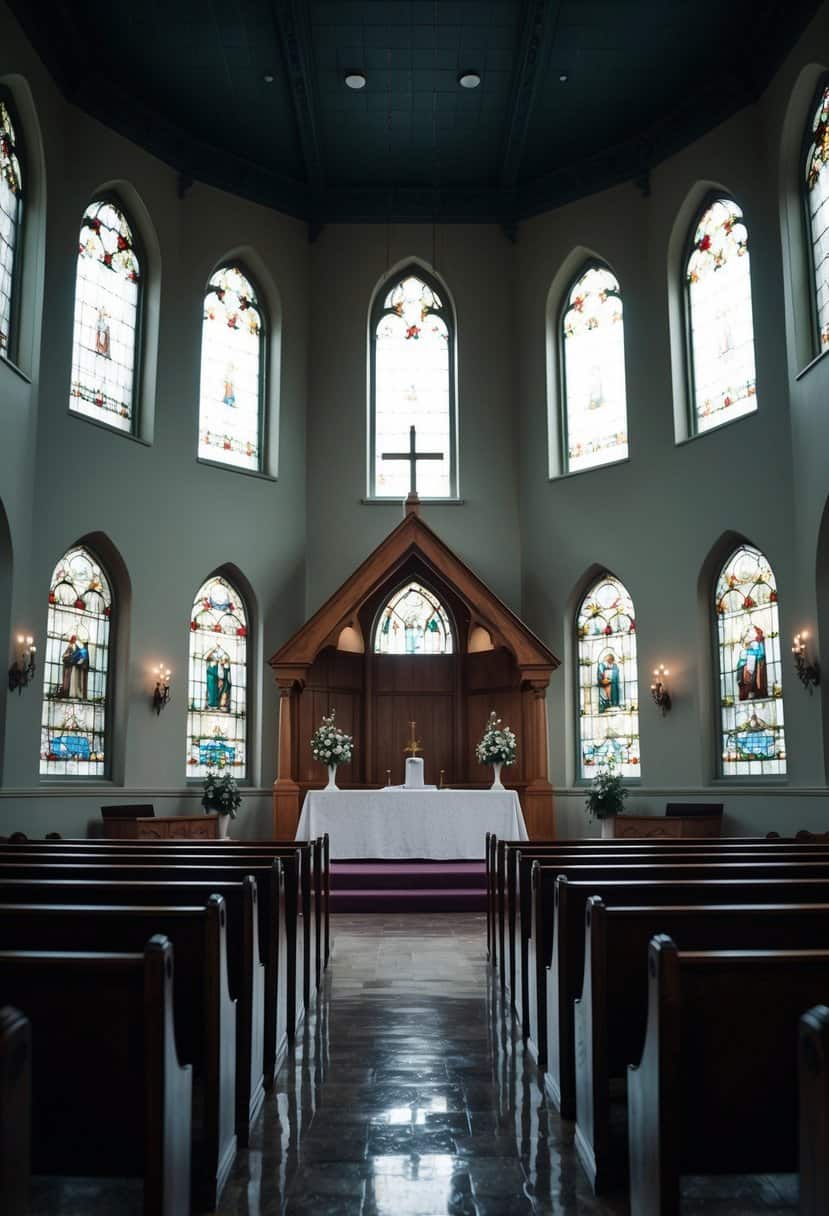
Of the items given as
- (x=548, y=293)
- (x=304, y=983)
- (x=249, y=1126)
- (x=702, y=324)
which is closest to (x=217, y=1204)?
Answer: (x=249, y=1126)

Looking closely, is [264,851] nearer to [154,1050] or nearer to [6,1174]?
[154,1050]

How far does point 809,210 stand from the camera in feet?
37.7

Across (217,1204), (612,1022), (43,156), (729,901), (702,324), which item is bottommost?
(217,1204)

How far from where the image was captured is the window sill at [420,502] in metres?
14.9

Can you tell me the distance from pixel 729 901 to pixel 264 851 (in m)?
3.06

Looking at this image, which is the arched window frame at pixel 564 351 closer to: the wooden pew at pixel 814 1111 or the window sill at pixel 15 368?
the window sill at pixel 15 368

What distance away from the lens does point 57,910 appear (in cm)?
337

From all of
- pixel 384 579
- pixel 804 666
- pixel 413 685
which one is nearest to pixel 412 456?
pixel 384 579

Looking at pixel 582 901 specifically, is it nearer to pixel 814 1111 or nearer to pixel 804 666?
pixel 814 1111

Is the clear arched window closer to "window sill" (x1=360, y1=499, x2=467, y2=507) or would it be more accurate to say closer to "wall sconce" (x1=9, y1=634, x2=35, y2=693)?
"window sill" (x1=360, y1=499, x2=467, y2=507)

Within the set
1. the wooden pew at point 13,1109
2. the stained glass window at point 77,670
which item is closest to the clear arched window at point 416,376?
the stained glass window at point 77,670

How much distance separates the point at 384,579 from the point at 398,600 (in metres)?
0.88

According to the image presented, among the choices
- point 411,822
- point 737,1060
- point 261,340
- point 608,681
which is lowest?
point 737,1060

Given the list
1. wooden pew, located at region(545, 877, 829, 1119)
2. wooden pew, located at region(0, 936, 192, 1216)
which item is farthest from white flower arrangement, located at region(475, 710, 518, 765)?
wooden pew, located at region(0, 936, 192, 1216)
